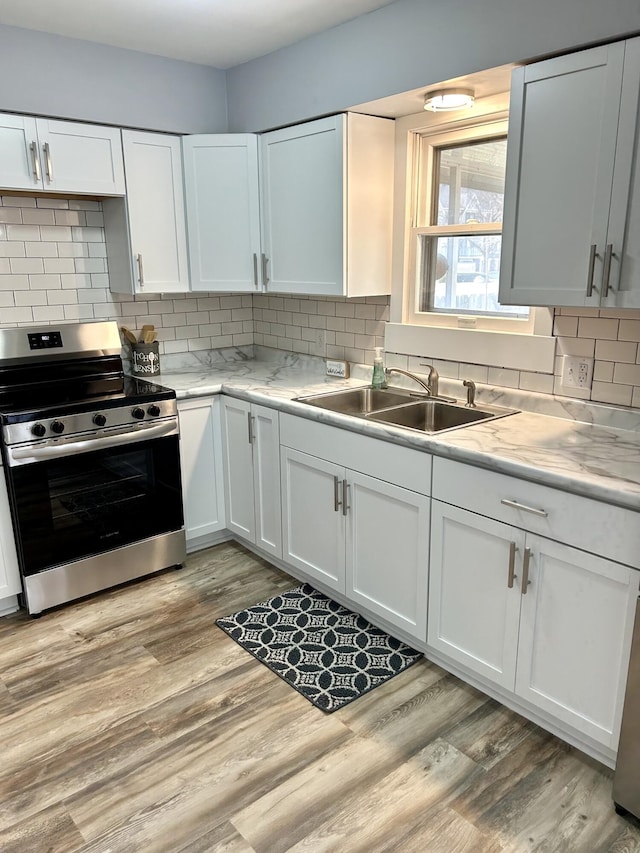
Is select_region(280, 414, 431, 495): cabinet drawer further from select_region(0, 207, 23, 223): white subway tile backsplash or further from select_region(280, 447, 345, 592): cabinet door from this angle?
select_region(0, 207, 23, 223): white subway tile backsplash

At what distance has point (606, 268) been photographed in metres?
1.94

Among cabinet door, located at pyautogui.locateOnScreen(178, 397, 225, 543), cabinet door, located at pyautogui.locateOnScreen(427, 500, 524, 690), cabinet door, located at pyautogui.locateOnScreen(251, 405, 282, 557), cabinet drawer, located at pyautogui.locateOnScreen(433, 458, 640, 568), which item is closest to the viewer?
cabinet drawer, located at pyautogui.locateOnScreen(433, 458, 640, 568)

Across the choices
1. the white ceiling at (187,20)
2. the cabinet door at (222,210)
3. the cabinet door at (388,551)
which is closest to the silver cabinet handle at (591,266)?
the cabinet door at (388,551)

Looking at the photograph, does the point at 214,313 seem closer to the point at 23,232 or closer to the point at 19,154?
the point at 23,232

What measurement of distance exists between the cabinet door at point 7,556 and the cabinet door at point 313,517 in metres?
1.20

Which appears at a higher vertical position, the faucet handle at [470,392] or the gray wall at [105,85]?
the gray wall at [105,85]


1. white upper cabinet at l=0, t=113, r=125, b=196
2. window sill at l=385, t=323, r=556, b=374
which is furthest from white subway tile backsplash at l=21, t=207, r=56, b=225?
window sill at l=385, t=323, r=556, b=374

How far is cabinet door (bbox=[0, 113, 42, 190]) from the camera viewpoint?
277 cm

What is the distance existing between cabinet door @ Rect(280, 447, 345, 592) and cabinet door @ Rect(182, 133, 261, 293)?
3.58ft

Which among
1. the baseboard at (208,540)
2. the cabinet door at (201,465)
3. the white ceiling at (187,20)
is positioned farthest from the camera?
the baseboard at (208,540)

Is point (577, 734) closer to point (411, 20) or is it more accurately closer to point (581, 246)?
point (581, 246)

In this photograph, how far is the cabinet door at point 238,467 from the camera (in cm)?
321

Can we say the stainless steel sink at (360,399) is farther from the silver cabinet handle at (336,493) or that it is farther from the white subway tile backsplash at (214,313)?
Result: the silver cabinet handle at (336,493)

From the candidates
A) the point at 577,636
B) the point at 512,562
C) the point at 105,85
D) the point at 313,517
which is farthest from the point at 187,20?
the point at 577,636
